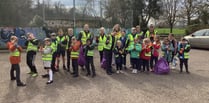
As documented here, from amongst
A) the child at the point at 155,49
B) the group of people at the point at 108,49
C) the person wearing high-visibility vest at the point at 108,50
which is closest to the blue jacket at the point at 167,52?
the group of people at the point at 108,49

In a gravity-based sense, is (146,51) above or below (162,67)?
above

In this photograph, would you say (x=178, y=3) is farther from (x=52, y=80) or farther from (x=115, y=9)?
(x=52, y=80)

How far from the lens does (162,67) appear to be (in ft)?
29.8

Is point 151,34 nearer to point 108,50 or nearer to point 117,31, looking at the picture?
point 117,31

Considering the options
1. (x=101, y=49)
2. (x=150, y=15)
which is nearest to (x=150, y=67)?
(x=101, y=49)

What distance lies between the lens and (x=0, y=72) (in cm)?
961

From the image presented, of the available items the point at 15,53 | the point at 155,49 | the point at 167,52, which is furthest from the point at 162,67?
the point at 15,53

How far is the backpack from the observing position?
907cm

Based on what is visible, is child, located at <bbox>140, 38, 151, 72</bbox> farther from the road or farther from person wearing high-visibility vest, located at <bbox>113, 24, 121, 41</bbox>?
person wearing high-visibility vest, located at <bbox>113, 24, 121, 41</bbox>

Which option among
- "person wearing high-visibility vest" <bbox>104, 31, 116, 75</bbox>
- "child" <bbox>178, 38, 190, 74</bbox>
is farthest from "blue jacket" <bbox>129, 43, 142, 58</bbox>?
"child" <bbox>178, 38, 190, 74</bbox>

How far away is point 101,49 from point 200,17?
31750mm

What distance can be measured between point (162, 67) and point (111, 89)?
2786 millimetres

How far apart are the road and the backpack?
0.24 meters

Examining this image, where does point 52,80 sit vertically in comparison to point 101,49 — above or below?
below
